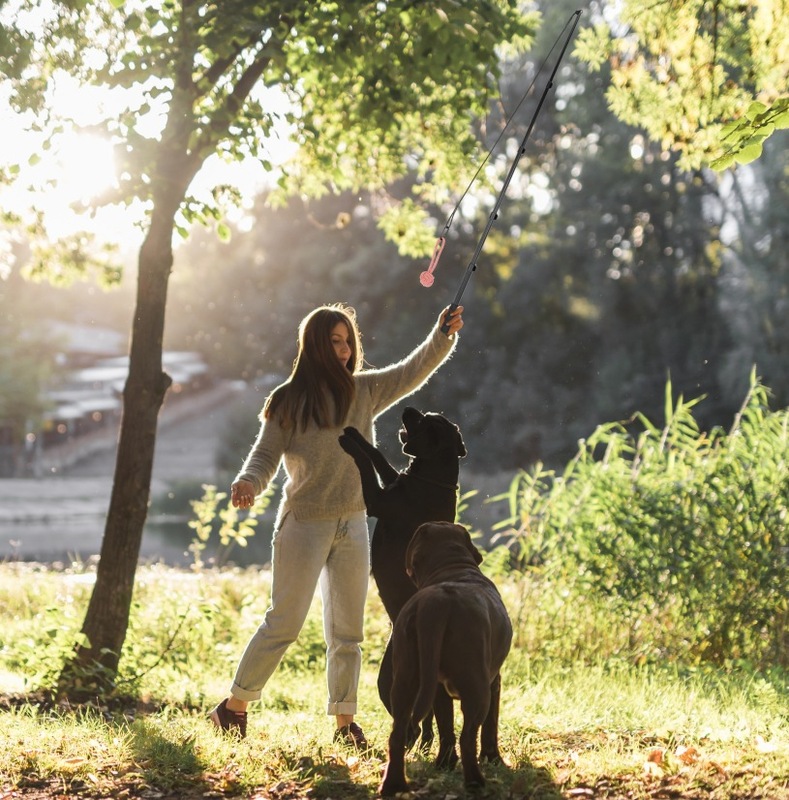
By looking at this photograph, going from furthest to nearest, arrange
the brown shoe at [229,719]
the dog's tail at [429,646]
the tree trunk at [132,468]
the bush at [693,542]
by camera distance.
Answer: the bush at [693,542] → the tree trunk at [132,468] → the brown shoe at [229,719] → the dog's tail at [429,646]

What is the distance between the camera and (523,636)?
22.6ft

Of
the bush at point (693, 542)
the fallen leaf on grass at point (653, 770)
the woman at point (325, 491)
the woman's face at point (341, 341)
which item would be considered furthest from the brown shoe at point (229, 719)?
the bush at point (693, 542)

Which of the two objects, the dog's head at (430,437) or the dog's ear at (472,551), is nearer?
the dog's ear at (472,551)

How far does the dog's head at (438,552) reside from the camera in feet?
11.7

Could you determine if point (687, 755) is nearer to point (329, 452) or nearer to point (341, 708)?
point (341, 708)

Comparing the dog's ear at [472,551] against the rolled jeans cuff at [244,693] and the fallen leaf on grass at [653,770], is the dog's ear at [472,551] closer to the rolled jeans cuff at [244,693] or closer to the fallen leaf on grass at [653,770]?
the fallen leaf on grass at [653,770]

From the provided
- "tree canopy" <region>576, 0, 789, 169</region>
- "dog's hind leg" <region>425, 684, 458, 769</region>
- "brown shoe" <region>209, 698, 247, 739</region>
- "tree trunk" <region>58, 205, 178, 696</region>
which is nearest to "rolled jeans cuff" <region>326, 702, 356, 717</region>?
"brown shoe" <region>209, 698, 247, 739</region>

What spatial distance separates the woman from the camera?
4.18m

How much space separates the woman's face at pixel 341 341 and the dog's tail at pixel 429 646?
1296 mm

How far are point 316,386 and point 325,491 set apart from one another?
0.41 meters

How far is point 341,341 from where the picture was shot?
428cm

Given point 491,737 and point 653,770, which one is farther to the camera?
point 491,737

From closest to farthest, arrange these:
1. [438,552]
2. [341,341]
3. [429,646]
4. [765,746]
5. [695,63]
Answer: [429,646], [438,552], [765,746], [341,341], [695,63]

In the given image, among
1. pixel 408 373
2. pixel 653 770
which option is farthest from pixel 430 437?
pixel 653 770
